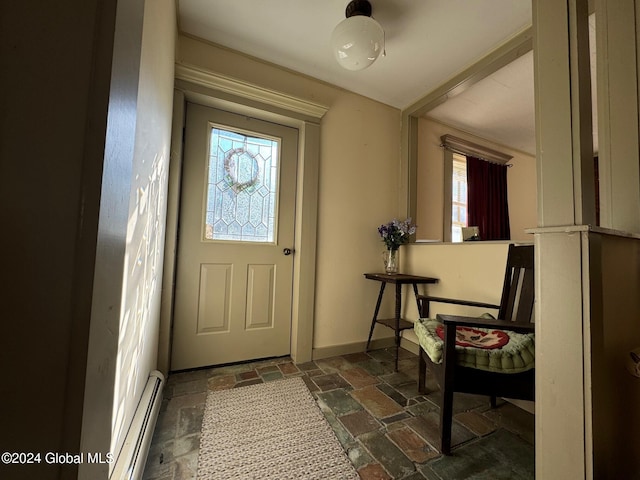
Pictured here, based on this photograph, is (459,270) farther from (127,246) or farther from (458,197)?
(127,246)

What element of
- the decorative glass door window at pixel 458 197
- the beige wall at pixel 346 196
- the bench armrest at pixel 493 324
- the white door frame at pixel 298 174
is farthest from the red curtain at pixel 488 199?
the bench armrest at pixel 493 324

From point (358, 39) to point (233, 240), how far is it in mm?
1694

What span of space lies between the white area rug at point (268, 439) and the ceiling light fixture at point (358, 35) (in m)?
2.28

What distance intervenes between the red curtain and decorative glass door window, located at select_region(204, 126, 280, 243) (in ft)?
8.62

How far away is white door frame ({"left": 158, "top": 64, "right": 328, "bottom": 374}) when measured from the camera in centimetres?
176

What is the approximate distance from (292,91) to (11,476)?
2.53 m

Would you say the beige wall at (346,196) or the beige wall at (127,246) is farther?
the beige wall at (346,196)

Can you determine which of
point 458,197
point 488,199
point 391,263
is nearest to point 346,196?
point 391,263

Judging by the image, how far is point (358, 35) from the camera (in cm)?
154

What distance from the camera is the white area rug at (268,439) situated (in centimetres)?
105

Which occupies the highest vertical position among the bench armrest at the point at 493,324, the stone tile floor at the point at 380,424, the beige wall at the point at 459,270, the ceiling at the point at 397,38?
the ceiling at the point at 397,38

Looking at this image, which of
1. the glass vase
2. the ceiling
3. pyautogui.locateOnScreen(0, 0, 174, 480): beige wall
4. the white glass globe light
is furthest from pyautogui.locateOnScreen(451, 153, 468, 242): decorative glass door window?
pyautogui.locateOnScreen(0, 0, 174, 480): beige wall

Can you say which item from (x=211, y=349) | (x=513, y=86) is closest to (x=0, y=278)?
(x=211, y=349)

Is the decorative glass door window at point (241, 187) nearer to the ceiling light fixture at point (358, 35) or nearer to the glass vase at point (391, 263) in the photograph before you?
the ceiling light fixture at point (358, 35)
